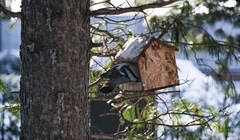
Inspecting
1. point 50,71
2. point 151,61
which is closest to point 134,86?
point 151,61

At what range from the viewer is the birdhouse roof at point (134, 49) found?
1.53 metres

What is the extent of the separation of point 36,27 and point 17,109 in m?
0.88

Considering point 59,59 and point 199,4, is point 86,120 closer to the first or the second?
point 59,59

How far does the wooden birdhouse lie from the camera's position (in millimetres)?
1543

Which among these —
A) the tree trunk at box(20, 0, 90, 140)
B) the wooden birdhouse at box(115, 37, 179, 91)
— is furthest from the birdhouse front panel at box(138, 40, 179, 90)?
the tree trunk at box(20, 0, 90, 140)

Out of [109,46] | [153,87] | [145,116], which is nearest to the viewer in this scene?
[153,87]

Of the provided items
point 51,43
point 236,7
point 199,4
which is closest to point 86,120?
point 51,43

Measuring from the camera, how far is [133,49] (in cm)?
157

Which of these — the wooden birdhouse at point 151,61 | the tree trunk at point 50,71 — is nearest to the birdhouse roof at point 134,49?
the wooden birdhouse at point 151,61

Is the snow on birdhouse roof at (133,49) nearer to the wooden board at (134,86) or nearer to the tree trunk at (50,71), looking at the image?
the wooden board at (134,86)

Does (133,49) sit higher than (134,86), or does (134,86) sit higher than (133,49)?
(133,49)

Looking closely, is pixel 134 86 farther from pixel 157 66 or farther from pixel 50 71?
pixel 50 71

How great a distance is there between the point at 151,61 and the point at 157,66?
1.9 inches

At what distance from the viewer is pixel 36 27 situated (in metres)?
1.32
